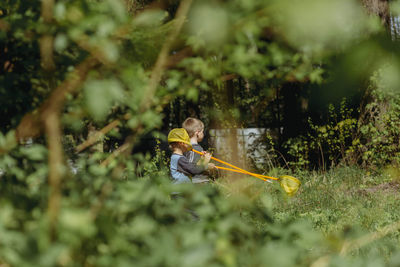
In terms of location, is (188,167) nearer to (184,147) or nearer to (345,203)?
(184,147)

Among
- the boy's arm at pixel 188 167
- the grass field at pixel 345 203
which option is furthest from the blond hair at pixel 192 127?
the grass field at pixel 345 203

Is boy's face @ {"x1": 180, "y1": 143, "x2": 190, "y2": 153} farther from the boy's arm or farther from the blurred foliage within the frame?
the blurred foliage

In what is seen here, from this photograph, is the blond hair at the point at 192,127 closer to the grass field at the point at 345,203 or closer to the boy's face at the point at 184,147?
the boy's face at the point at 184,147

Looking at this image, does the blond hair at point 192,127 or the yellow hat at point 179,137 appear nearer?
the yellow hat at point 179,137

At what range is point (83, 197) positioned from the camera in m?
1.15

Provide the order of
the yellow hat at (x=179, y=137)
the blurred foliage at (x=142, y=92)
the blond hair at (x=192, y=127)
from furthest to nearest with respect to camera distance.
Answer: the blond hair at (x=192, y=127), the yellow hat at (x=179, y=137), the blurred foliage at (x=142, y=92)

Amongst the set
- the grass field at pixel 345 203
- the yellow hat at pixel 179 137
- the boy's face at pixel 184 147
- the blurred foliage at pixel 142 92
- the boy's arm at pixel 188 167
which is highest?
the blurred foliage at pixel 142 92

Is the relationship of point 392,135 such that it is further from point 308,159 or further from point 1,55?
point 1,55

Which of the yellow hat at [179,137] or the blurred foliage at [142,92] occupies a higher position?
the blurred foliage at [142,92]

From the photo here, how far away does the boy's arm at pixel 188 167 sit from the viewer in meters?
4.01

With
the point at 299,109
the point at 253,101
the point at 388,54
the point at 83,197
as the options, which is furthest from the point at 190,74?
the point at 253,101

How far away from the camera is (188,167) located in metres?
4.05

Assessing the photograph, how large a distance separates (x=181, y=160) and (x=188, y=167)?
0.38ft

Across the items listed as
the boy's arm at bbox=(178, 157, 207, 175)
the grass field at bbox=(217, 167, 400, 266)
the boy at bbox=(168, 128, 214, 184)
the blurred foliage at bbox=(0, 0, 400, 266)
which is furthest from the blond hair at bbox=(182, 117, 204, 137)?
the blurred foliage at bbox=(0, 0, 400, 266)
